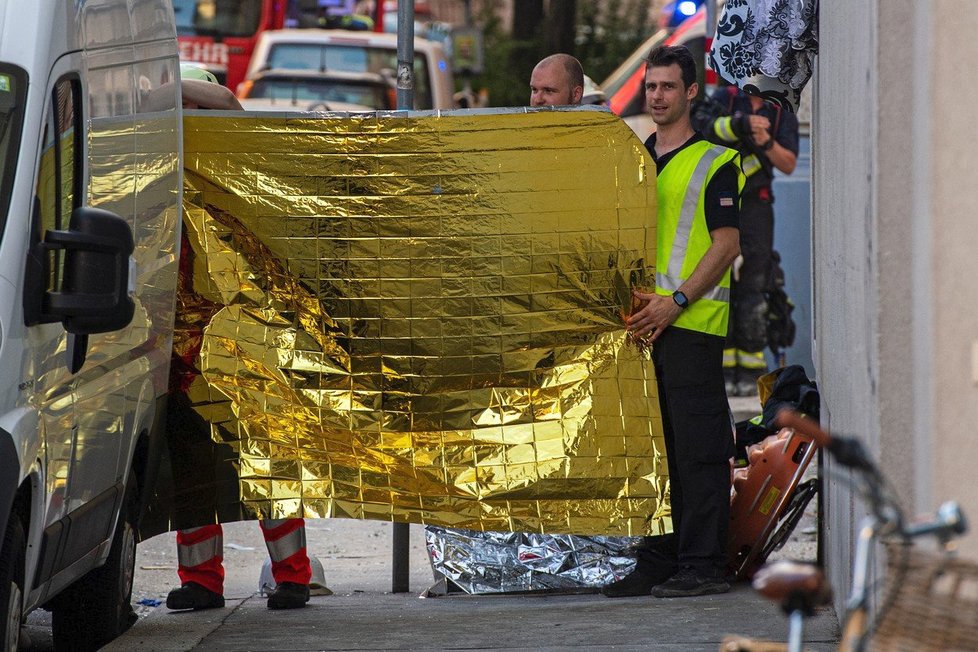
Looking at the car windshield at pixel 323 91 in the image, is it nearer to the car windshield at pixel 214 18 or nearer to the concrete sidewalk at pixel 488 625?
the car windshield at pixel 214 18

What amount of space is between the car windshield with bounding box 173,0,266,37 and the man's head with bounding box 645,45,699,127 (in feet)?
54.9

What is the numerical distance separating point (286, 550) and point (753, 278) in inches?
235

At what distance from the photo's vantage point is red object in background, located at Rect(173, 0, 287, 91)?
2192cm

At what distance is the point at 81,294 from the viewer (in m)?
4.39

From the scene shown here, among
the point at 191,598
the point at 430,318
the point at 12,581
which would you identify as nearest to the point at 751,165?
the point at 430,318

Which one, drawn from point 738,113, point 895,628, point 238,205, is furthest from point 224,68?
point 895,628

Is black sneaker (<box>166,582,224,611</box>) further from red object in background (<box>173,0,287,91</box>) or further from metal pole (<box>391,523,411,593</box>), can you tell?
red object in background (<box>173,0,287,91</box>)

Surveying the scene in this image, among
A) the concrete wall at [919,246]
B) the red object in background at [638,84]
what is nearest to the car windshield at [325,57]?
the red object in background at [638,84]

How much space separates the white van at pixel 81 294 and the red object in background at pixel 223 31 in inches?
635

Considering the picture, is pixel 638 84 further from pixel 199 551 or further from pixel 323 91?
pixel 199 551

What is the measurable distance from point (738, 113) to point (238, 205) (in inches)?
229

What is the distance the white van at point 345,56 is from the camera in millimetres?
19016

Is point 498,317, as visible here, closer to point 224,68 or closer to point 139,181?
point 139,181

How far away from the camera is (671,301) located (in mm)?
5895
